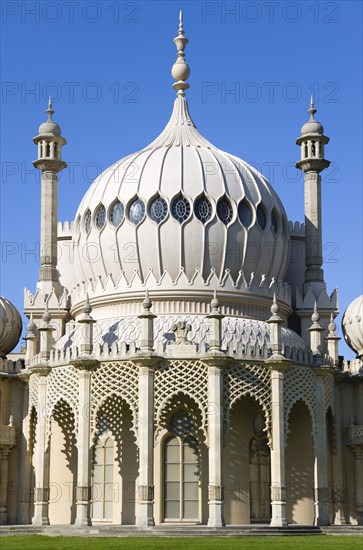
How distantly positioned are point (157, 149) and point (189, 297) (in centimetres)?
613

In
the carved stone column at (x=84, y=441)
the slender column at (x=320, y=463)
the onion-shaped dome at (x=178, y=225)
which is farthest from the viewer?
the onion-shaped dome at (x=178, y=225)

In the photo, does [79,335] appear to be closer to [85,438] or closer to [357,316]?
[85,438]

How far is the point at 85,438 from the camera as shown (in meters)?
34.7

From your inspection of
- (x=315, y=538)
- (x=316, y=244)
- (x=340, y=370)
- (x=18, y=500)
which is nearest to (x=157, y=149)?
(x=316, y=244)

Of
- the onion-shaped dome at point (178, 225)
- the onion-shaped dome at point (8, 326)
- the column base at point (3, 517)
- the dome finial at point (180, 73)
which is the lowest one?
the column base at point (3, 517)

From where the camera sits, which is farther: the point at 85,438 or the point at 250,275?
the point at 250,275

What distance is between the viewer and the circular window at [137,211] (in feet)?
128

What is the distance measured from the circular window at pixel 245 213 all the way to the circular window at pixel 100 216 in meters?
4.86

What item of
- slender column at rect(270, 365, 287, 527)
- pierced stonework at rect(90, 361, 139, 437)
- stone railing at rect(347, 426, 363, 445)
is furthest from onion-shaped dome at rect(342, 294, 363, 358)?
pierced stonework at rect(90, 361, 139, 437)

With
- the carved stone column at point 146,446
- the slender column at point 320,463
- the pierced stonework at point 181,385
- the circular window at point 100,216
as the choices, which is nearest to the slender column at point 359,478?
the slender column at point 320,463

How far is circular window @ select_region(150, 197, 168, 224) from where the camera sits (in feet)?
127

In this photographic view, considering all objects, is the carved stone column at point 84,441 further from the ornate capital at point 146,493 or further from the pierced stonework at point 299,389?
the pierced stonework at point 299,389

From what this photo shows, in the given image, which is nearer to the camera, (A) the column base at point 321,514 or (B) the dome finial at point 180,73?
(A) the column base at point 321,514

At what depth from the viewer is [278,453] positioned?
34.9m
